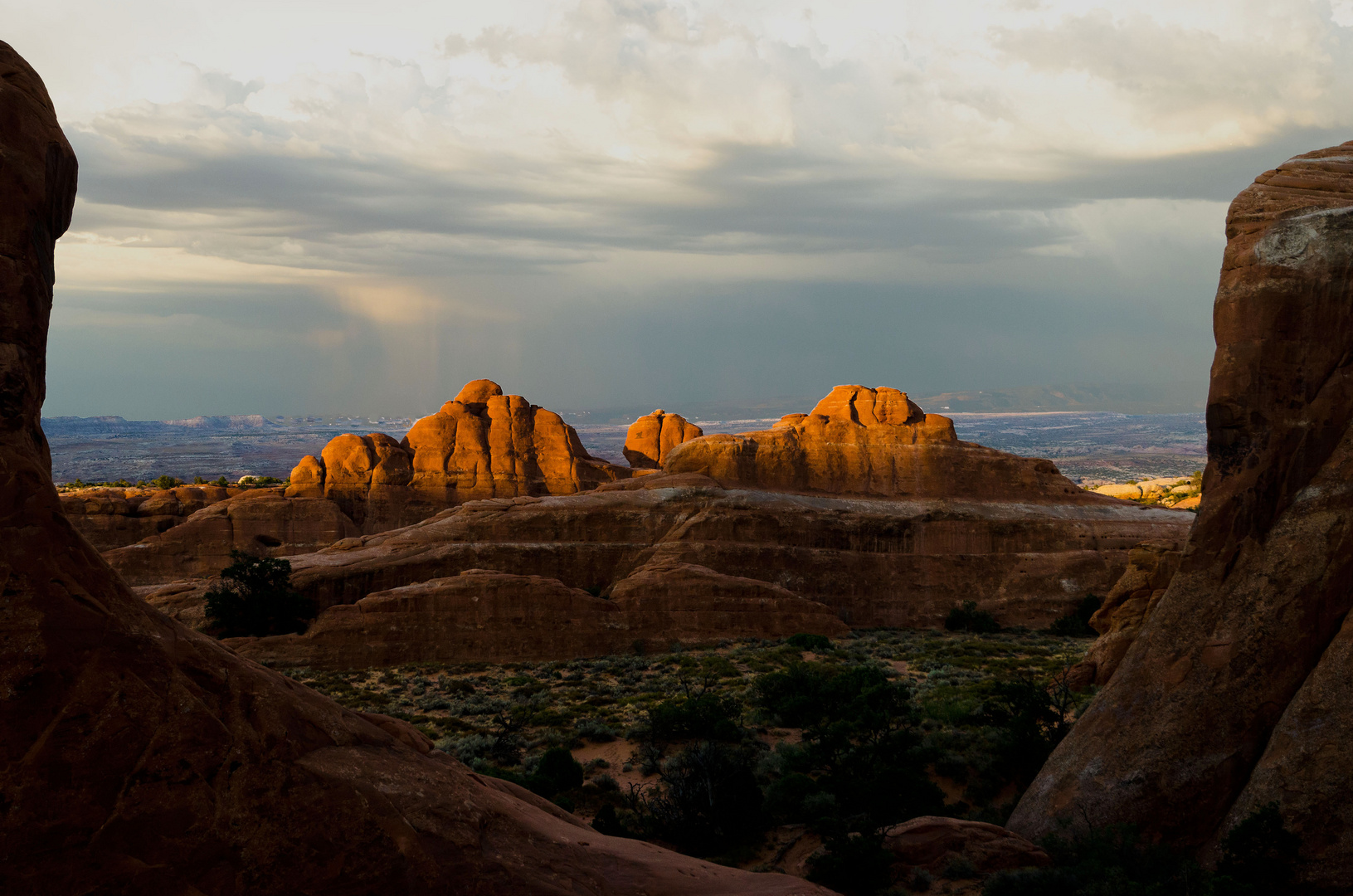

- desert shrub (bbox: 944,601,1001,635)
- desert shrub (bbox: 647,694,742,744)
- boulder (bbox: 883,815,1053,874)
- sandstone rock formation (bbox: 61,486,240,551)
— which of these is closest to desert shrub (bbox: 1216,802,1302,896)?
boulder (bbox: 883,815,1053,874)

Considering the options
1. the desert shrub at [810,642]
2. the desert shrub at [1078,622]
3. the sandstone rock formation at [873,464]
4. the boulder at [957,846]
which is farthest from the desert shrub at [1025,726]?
the sandstone rock formation at [873,464]

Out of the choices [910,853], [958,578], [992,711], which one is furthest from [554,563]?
[910,853]

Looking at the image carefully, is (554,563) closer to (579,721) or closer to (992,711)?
(579,721)

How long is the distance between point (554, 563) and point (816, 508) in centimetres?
1603

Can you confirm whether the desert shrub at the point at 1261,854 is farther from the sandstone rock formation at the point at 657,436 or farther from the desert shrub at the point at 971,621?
the sandstone rock formation at the point at 657,436

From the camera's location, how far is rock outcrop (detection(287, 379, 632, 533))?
248ft

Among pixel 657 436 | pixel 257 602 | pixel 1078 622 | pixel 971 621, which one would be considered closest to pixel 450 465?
pixel 657 436

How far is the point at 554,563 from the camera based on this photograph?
48.5m

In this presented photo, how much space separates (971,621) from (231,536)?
51.1m

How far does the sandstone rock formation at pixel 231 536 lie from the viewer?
61094 mm

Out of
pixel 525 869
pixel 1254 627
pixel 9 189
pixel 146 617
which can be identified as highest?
pixel 9 189

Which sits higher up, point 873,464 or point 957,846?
point 873,464

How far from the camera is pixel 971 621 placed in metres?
48.6

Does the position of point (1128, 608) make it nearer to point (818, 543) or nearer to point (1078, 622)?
point (1078, 622)
